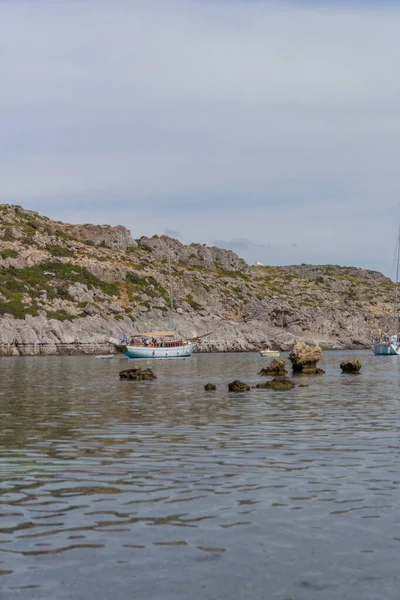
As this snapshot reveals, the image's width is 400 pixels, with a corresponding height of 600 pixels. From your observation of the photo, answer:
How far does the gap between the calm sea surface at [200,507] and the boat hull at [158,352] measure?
93.8m

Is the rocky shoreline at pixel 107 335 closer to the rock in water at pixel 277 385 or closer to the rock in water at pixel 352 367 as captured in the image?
the rock in water at pixel 352 367

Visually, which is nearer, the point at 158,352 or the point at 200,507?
the point at 200,507

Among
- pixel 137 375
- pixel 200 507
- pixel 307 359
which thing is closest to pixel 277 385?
pixel 137 375

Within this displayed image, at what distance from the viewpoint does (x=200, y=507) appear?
1466cm

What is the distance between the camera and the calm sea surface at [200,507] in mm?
10297

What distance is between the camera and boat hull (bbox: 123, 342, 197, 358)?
125 m

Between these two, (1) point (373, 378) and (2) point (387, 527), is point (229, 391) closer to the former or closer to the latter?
(1) point (373, 378)

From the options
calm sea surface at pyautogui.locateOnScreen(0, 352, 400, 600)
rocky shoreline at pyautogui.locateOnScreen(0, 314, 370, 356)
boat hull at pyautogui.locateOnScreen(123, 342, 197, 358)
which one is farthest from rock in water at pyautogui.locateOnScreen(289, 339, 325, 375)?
rocky shoreline at pyautogui.locateOnScreen(0, 314, 370, 356)

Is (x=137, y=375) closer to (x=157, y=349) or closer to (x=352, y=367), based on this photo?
(x=352, y=367)

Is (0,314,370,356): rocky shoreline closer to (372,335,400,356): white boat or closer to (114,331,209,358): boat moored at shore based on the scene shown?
(114,331,209,358): boat moored at shore

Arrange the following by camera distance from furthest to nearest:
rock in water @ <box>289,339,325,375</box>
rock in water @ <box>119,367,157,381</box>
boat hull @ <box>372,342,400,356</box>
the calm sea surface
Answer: boat hull @ <box>372,342,400,356</box> → rock in water @ <box>289,339,325,375</box> → rock in water @ <box>119,367,157,381</box> → the calm sea surface

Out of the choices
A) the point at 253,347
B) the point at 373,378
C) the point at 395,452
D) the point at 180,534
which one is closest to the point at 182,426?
the point at 395,452

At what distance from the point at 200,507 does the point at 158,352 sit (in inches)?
4470

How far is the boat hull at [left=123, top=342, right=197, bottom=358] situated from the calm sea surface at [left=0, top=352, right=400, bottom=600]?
93787 millimetres
